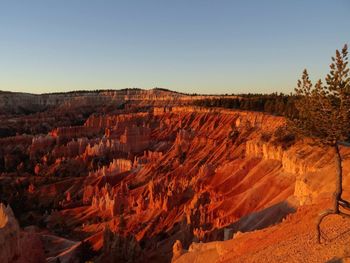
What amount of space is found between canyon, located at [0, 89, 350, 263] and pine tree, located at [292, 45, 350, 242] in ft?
10.2

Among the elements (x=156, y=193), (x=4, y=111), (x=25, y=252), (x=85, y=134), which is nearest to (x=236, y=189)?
(x=156, y=193)

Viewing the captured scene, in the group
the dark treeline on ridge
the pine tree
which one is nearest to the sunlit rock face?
the pine tree

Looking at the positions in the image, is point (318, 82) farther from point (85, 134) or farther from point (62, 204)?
point (85, 134)

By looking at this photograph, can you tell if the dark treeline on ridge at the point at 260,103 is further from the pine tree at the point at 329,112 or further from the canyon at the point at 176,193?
the pine tree at the point at 329,112

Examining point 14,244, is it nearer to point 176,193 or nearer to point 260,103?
point 176,193

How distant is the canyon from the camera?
17.9 meters

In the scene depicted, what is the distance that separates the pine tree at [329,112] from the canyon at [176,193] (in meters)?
3.10

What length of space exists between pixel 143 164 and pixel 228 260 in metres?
45.8

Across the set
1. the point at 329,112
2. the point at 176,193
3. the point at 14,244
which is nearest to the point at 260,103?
the point at 176,193

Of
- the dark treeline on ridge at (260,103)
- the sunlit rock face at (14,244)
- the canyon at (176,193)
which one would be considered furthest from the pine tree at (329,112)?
the dark treeline on ridge at (260,103)

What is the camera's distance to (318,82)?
1166cm

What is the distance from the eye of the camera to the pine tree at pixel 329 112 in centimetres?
1099

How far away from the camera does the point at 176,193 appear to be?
1638 inches

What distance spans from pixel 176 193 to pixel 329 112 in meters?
31.0
